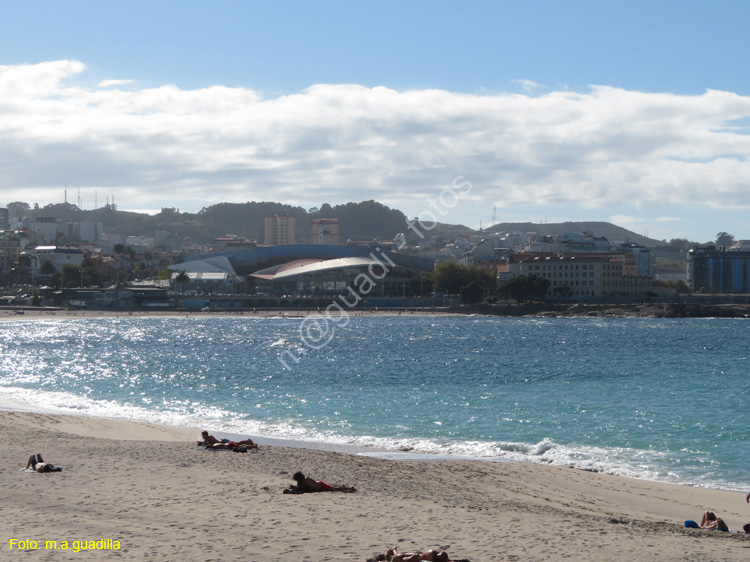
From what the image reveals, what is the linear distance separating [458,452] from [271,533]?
721 cm

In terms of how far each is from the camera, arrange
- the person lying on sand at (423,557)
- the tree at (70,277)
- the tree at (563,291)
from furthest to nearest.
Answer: the tree at (70,277)
the tree at (563,291)
the person lying on sand at (423,557)

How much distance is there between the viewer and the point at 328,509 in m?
8.17

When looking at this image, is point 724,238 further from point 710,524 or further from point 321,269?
point 710,524

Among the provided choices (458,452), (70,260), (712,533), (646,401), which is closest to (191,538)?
(712,533)

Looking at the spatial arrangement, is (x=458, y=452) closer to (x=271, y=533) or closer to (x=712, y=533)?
(x=712, y=533)

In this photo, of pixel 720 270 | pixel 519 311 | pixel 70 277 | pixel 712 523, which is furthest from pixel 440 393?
pixel 720 270

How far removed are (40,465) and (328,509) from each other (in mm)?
4016

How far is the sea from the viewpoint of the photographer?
14.3m

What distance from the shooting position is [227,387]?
2428 centimetres

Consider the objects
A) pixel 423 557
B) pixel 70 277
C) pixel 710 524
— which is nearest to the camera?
pixel 423 557

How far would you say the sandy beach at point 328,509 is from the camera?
6621 mm

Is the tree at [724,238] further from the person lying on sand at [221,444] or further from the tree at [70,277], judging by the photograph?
the person lying on sand at [221,444]

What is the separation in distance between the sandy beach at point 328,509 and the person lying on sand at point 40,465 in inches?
5.9

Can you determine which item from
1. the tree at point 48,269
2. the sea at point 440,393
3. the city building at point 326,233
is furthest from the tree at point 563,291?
the city building at point 326,233
